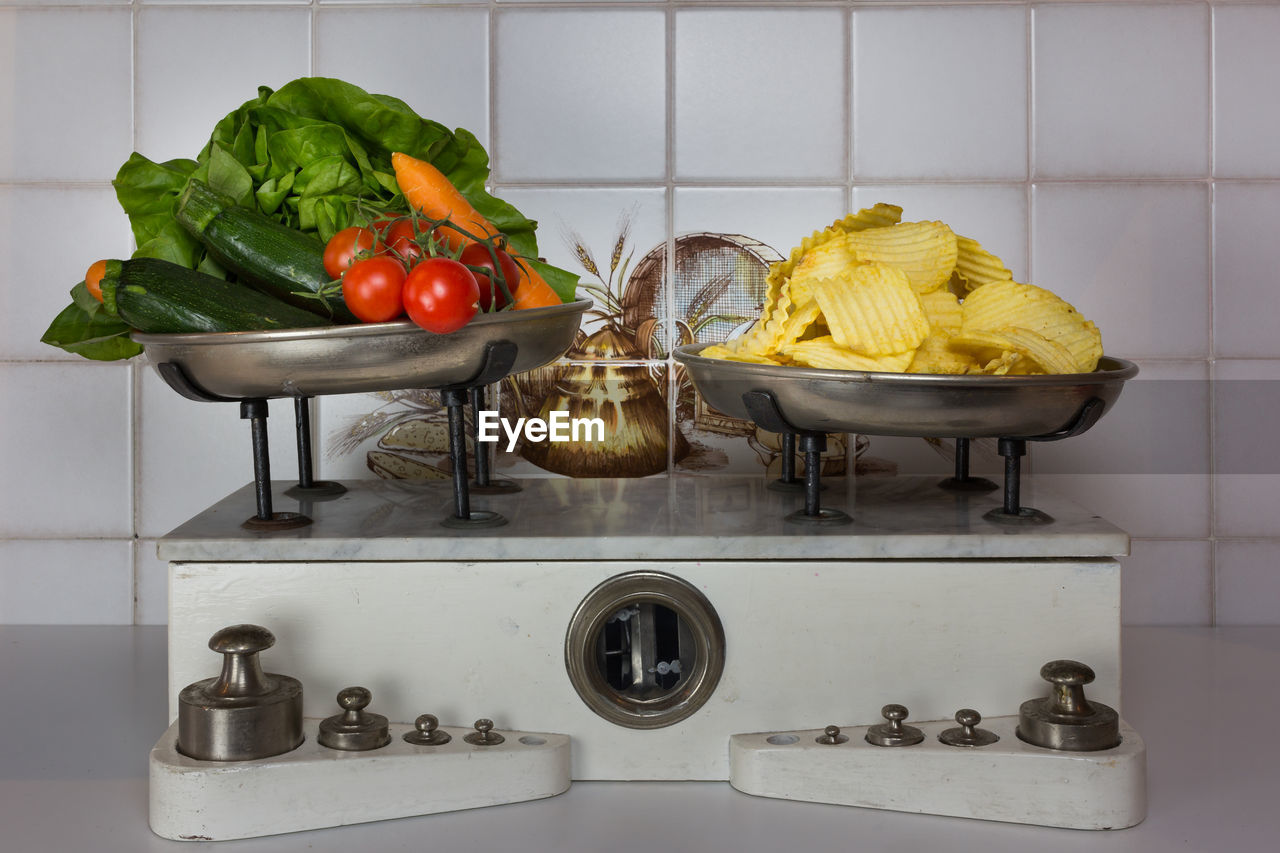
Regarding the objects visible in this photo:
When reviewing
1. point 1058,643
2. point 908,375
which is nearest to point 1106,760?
point 1058,643

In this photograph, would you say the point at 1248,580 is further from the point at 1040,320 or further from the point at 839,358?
the point at 839,358

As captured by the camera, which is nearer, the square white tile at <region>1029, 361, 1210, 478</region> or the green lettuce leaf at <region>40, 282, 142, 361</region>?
the green lettuce leaf at <region>40, 282, 142, 361</region>

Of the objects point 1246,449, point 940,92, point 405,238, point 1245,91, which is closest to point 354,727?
point 405,238

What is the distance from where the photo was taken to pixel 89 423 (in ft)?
4.77

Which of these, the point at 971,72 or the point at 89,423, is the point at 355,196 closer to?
the point at 89,423

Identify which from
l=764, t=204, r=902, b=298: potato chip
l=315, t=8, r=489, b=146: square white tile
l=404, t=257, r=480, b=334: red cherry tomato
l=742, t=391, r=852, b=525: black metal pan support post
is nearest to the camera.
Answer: l=404, t=257, r=480, b=334: red cherry tomato

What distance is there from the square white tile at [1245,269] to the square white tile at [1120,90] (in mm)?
64

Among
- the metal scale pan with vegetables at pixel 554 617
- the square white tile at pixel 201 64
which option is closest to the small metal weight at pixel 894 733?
the metal scale pan with vegetables at pixel 554 617

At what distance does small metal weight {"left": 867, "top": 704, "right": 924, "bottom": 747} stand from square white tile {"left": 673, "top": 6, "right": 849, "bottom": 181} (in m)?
0.73

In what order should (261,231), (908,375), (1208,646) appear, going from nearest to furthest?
(908,375) → (261,231) → (1208,646)

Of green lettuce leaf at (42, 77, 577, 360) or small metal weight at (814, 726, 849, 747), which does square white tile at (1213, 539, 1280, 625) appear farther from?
green lettuce leaf at (42, 77, 577, 360)

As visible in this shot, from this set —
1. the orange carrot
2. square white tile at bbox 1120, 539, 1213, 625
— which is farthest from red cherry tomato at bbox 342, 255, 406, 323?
square white tile at bbox 1120, 539, 1213, 625

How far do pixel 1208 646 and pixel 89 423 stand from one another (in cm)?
135

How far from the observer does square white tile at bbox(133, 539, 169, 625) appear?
147 centimetres
